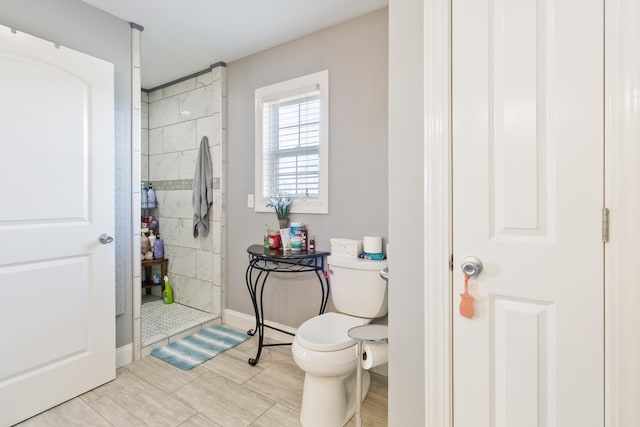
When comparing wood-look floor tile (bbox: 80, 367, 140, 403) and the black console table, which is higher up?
the black console table

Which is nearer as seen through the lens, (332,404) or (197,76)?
(332,404)

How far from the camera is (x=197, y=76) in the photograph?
116 inches

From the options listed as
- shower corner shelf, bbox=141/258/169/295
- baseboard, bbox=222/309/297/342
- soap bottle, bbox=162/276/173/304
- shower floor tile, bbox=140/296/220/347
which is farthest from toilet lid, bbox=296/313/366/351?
shower corner shelf, bbox=141/258/169/295

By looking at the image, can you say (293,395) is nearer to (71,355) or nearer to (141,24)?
(71,355)

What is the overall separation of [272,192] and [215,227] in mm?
728

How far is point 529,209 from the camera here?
Answer: 865 millimetres

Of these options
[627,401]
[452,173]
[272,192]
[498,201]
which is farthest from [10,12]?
[627,401]

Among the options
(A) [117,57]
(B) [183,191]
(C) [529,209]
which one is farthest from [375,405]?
(A) [117,57]

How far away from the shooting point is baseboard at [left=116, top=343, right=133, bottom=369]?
80.5 inches

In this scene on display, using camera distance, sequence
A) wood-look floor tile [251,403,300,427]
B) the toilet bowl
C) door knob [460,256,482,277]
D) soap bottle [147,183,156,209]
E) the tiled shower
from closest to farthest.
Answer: door knob [460,256,482,277] → the toilet bowl → wood-look floor tile [251,403,300,427] → the tiled shower → soap bottle [147,183,156,209]

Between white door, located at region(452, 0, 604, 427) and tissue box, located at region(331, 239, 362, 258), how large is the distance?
3.02 ft

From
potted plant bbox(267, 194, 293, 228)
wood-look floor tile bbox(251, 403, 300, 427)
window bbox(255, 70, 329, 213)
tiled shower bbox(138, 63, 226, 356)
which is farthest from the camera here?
tiled shower bbox(138, 63, 226, 356)

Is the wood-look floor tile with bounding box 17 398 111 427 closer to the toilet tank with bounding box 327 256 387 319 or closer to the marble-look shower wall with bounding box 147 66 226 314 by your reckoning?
the marble-look shower wall with bounding box 147 66 226 314

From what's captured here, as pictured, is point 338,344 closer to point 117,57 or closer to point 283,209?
point 283,209
